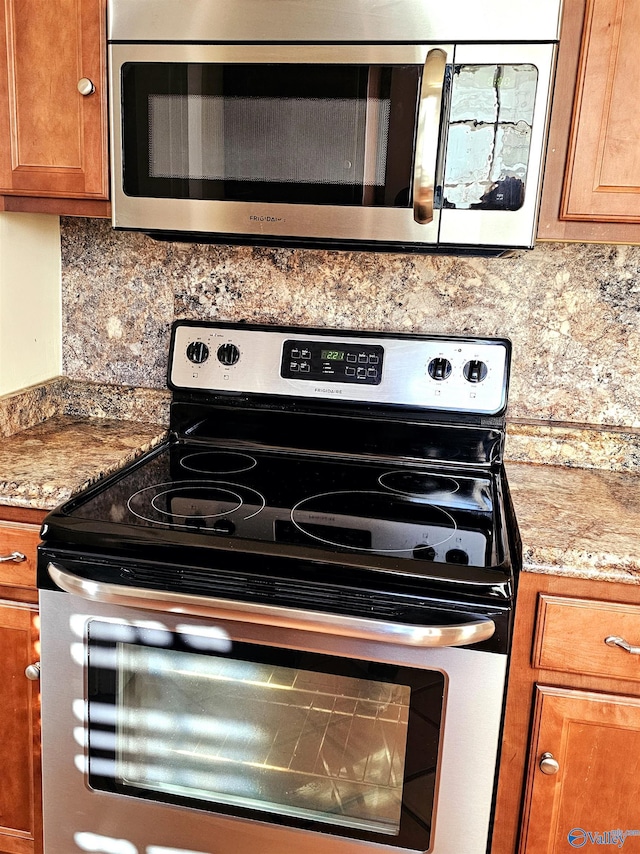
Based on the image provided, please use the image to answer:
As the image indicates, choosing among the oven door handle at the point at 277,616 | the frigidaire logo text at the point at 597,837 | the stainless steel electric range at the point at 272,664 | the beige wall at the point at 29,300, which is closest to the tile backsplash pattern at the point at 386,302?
the beige wall at the point at 29,300

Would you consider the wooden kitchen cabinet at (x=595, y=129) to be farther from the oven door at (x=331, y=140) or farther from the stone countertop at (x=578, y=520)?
the stone countertop at (x=578, y=520)

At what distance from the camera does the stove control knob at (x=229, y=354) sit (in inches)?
71.3

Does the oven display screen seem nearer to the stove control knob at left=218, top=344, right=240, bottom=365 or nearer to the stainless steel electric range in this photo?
the stove control knob at left=218, top=344, right=240, bottom=365

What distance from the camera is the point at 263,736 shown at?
1.32 m

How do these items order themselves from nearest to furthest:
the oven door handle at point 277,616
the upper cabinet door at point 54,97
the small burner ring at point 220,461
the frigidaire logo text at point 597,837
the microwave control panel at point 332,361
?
the oven door handle at point 277,616 → the frigidaire logo text at point 597,837 → the upper cabinet door at point 54,97 → the small burner ring at point 220,461 → the microwave control panel at point 332,361

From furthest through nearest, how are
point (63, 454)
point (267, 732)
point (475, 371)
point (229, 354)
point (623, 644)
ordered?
1. point (229, 354)
2. point (475, 371)
3. point (63, 454)
4. point (267, 732)
5. point (623, 644)

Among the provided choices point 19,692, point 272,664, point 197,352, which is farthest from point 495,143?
point 19,692

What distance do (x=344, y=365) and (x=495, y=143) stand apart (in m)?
0.61

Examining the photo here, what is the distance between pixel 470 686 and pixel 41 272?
54.7 inches

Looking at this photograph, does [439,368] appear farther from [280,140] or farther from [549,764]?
[549,764]

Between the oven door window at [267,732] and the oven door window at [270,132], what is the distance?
0.85m

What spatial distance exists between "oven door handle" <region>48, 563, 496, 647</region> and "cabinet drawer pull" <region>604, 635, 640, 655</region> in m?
0.21

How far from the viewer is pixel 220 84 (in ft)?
4.70

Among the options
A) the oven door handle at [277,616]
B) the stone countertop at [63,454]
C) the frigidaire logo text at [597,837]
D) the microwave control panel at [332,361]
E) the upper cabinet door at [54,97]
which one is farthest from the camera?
the microwave control panel at [332,361]
